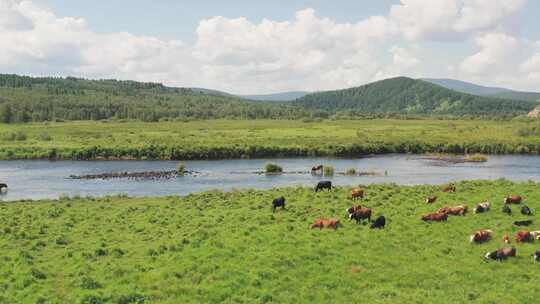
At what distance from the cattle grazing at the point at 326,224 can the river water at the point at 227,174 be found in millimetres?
24841

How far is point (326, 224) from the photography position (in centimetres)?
2533

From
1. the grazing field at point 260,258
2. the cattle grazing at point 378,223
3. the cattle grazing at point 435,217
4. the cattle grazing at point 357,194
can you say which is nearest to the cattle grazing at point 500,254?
the grazing field at point 260,258

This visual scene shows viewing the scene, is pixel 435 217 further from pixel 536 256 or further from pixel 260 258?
pixel 260 258

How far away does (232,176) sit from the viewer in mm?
62406

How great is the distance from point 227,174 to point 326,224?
39.8 m

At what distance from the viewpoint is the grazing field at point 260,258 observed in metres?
17.1

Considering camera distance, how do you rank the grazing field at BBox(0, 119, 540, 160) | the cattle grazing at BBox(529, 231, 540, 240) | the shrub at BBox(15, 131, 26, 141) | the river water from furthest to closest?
the shrub at BBox(15, 131, 26, 141) → the grazing field at BBox(0, 119, 540, 160) → the river water → the cattle grazing at BBox(529, 231, 540, 240)

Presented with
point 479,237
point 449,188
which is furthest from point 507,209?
point 449,188

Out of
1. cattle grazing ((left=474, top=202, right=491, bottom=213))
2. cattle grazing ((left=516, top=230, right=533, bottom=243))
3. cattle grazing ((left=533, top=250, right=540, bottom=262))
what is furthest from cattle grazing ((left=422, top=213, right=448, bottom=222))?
cattle grazing ((left=533, top=250, right=540, bottom=262))

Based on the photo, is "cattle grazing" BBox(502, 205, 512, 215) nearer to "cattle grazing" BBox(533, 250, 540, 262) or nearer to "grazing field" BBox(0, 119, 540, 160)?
"cattle grazing" BBox(533, 250, 540, 262)

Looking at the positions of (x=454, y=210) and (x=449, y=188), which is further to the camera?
(x=449, y=188)

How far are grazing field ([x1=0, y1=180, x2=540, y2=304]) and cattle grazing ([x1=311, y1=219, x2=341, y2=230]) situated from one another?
1.27 ft

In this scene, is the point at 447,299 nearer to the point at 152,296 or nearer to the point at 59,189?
the point at 152,296

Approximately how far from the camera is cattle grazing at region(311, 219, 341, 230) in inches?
994
